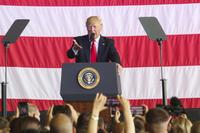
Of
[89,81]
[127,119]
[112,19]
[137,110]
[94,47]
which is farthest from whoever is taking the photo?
[112,19]

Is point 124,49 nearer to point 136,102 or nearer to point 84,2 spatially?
point 136,102

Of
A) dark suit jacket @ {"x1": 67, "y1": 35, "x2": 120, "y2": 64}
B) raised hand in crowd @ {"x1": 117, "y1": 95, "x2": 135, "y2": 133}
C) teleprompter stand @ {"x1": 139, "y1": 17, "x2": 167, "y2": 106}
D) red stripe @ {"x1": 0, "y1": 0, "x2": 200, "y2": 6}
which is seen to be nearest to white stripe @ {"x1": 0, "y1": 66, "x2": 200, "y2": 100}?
red stripe @ {"x1": 0, "y1": 0, "x2": 200, "y2": 6}

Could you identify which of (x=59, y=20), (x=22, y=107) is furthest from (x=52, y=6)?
(x=22, y=107)

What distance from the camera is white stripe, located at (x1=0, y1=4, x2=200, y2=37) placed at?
29.3ft

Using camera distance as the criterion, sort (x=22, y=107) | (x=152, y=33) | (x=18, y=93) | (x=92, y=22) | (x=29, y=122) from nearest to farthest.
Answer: (x=29, y=122)
(x=22, y=107)
(x=92, y=22)
(x=152, y=33)
(x=18, y=93)

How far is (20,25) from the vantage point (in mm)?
7605

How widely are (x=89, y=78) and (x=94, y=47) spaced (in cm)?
93

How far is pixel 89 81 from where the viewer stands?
579cm

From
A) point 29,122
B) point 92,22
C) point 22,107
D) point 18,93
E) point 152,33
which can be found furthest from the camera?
point 18,93

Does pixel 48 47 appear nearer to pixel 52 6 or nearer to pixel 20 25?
pixel 52 6

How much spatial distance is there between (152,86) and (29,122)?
5.34m

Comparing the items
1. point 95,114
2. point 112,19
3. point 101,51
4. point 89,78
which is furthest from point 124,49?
point 95,114

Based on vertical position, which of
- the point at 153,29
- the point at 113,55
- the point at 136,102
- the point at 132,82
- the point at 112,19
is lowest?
the point at 136,102

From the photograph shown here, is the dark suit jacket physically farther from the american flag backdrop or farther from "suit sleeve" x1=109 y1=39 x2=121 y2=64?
the american flag backdrop
